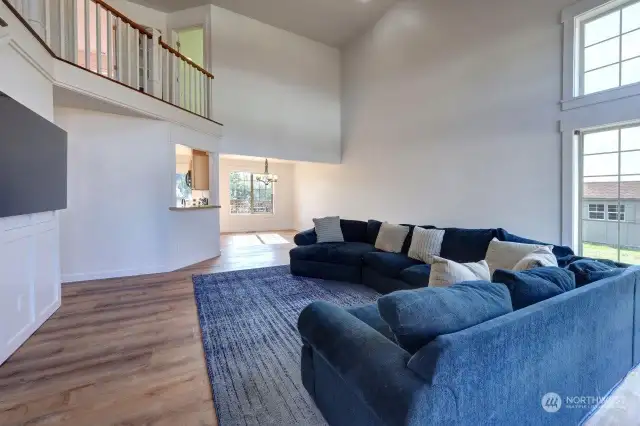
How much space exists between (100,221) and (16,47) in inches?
101

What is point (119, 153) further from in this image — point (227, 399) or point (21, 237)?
point (227, 399)

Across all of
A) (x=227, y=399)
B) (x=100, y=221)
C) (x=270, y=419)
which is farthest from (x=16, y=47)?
(x=270, y=419)

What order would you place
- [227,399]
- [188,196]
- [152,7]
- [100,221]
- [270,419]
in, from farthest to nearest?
1. [188,196]
2. [152,7]
3. [100,221]
4. [227,399]
5. [270,419]

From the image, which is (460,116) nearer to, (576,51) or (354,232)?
(576,51)

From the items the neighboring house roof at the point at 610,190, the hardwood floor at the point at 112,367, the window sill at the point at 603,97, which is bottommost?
the hardwood floor at the point at 112,367

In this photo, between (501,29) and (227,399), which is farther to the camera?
(501,29)

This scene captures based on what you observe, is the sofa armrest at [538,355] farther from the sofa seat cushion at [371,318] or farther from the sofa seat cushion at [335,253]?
the sofa seat cushion at [335,253]

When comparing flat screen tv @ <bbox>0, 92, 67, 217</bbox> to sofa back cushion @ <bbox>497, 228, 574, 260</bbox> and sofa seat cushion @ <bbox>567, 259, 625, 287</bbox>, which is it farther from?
sofa back cushion @ <bbox>497, 228, 574, 260</bbox>


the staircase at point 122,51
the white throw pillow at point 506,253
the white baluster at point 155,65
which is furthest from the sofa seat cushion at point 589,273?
the white baluster at point 155,65

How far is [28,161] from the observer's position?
96.4 inches

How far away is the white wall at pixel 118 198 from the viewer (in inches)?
165

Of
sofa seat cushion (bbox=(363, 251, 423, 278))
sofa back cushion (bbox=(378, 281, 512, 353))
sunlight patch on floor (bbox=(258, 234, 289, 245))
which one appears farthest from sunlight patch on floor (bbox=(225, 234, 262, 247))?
sofa back cushion (bbox=(378, 281, 512, 353))

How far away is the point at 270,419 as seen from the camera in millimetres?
1635

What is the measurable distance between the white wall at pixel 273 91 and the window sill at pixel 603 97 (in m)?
4.86
